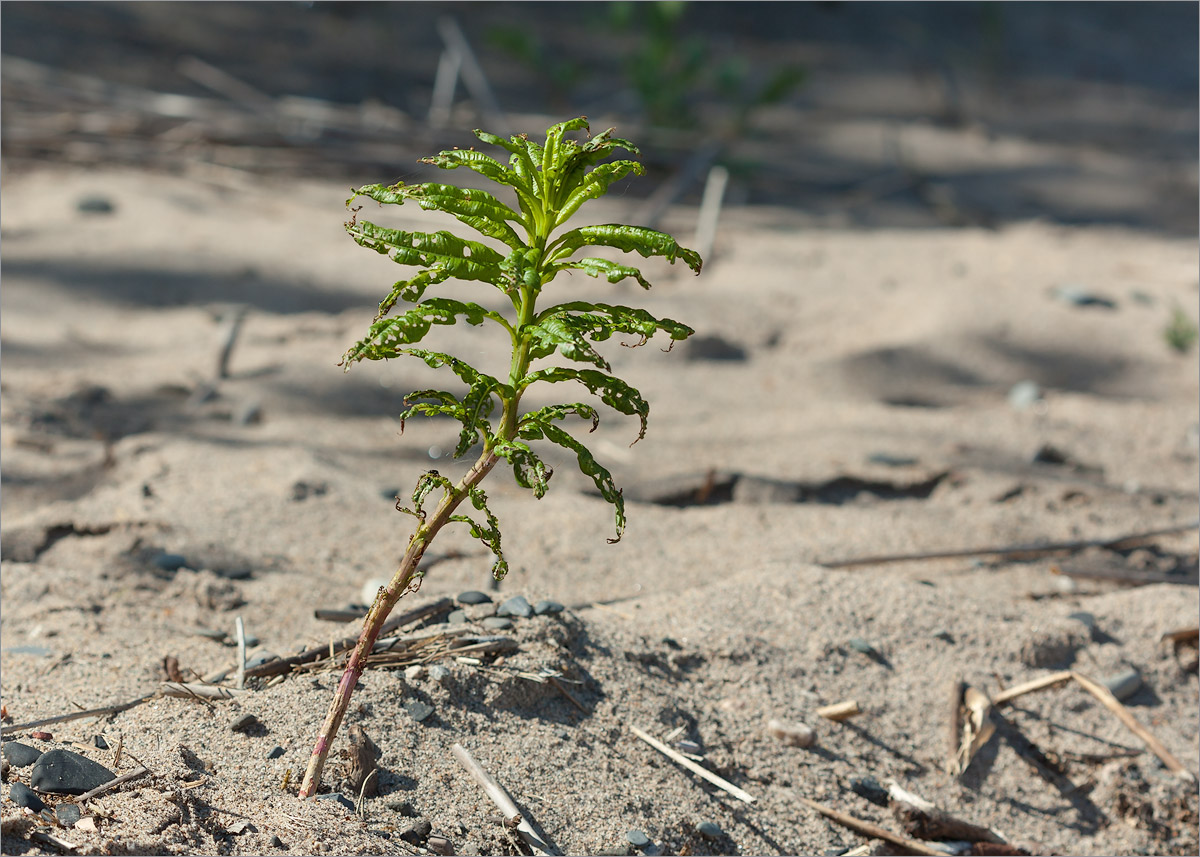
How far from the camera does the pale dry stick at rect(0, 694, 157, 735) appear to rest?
2.26 metres

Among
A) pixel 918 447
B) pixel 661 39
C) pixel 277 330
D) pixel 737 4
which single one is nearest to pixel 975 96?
pixel 737 4

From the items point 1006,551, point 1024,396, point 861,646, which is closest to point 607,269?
point 861,646

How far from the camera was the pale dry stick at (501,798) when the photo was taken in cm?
221

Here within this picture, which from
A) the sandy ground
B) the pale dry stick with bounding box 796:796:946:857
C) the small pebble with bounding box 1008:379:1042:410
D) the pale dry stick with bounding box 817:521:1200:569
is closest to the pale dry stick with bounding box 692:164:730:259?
the sandy ground

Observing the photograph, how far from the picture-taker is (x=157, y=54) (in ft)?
32.5

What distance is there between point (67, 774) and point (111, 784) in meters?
0.09

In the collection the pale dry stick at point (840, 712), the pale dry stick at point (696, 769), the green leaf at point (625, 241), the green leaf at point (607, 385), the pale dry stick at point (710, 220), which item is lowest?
the pale dry stick at point (696, 769)

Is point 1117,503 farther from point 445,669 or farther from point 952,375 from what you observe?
point 445,669

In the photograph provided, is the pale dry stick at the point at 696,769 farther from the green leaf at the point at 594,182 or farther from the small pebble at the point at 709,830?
the green leaf at the point at 594,182

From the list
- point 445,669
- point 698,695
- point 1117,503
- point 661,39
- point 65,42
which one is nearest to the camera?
point 445,669

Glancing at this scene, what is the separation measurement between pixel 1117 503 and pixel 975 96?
8.31 metres

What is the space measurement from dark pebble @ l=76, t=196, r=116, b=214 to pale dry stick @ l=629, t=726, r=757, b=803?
587 centimetres

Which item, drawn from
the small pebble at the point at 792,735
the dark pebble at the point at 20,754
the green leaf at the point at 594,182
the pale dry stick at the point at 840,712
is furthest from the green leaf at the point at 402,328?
the pale dry stick at the point at 840,712

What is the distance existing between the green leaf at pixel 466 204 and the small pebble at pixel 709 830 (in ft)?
4.77
